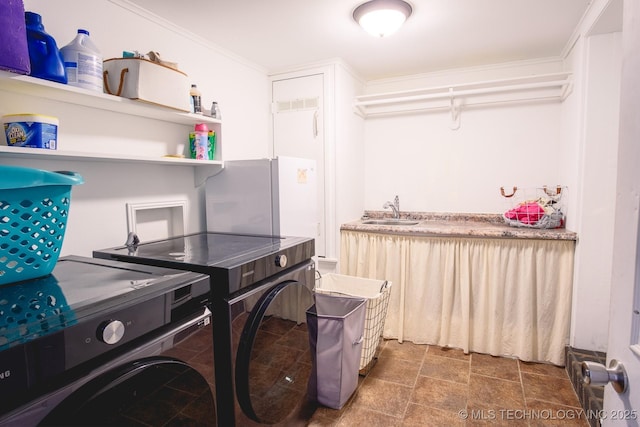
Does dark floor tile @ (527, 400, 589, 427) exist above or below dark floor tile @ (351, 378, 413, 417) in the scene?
above

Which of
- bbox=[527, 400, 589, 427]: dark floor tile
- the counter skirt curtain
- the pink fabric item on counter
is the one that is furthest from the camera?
the pink fabric item on counter

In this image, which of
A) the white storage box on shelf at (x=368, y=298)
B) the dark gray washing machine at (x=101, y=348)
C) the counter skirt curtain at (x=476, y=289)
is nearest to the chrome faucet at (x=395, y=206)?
the counter skirt curtain at (x=476, y=289)

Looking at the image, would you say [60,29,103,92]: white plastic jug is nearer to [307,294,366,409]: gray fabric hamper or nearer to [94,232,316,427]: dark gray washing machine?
[94,232,316,427]: dark gray washing machine

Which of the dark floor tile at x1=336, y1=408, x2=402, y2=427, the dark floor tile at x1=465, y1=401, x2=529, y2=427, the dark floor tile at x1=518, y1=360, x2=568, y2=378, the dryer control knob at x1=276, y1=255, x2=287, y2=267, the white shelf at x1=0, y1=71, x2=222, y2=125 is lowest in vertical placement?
the dark floor tile at x1=336, y1=408, x2=402, y2=427

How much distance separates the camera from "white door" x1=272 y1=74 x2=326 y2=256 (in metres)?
2.86

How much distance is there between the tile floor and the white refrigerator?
3.55 feet

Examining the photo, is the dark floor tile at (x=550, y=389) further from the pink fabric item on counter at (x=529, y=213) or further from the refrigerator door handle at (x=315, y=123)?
the refrigerator door handle at (x=315, y=123)

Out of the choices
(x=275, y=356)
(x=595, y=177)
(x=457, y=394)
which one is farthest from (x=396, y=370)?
(x=595, y=177)

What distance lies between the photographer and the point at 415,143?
10.6 feet

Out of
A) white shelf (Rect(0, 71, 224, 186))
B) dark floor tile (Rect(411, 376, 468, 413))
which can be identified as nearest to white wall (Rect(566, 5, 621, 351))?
dark floor tile (Rect(411, 376, 468, 413))

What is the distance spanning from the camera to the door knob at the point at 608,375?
25.5 inches

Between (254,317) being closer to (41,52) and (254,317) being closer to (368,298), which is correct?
(368,298)

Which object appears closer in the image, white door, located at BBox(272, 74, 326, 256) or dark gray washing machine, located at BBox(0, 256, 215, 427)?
dark gray washing machine, located at BBox(0, 256, 215, 427)

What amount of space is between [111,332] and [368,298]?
1543 millimetres
